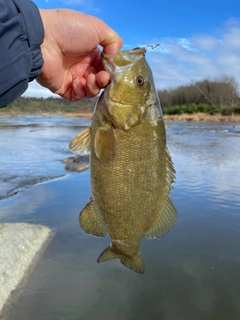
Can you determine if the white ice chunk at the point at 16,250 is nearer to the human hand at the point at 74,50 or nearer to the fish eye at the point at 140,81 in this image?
the human hand at the point at 74,50

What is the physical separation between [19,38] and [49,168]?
11.3 m

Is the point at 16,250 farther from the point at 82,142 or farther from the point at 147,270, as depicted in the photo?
the point at 82,142

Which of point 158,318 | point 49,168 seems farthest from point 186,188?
point 49,168

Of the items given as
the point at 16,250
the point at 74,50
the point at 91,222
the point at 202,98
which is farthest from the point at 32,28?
the point at 202,98

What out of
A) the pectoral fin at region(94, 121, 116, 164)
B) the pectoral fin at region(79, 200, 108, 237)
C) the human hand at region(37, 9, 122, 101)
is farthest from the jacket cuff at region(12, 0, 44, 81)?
the pectoral fin at region(79, 200, 108, 237)

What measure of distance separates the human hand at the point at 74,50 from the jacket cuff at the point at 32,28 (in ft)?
1.07

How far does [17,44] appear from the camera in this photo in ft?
7.64

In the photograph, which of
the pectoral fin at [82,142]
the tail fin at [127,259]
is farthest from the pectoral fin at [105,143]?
the tail fin at [127,259]

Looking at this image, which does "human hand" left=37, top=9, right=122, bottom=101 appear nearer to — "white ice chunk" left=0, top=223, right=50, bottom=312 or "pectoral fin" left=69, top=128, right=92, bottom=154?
"pectoral fin" left=69, top=128, right=92, bottom=154

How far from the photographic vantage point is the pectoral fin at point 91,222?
282 centimetres

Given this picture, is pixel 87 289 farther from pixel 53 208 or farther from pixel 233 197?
pixel 233 197

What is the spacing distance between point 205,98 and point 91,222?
7271 cm

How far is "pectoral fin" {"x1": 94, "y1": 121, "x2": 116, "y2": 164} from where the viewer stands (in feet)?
8.24

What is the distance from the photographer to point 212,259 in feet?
17.3
